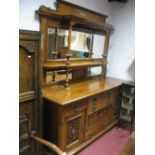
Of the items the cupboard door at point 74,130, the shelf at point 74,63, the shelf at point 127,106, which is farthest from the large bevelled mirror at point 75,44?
the shelf at point 127,106

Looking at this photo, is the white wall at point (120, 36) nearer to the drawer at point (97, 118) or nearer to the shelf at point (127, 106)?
the shelf at point (127, 106)

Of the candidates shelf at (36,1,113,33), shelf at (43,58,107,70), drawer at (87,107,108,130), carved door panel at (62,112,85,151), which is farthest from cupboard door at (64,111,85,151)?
shelf at (36,1,113,33)

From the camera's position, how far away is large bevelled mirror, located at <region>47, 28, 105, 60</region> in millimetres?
2293

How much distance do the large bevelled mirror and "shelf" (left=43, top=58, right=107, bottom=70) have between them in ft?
0.20

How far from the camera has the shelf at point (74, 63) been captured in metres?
2.26

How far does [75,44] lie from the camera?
260 cm

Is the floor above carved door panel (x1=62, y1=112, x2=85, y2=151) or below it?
below

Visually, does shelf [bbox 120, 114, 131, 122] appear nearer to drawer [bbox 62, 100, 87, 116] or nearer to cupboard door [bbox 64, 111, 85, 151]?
cupboard door [bbox 64, 111, 85, 151]

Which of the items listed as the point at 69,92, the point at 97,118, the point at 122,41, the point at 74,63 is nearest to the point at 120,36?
the point at 122,41

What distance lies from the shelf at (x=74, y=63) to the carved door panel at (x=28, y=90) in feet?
2.20

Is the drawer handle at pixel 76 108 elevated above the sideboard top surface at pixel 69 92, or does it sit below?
below
